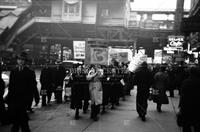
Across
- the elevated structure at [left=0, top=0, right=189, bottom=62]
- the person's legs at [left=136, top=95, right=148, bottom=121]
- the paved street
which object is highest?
the elevated structure at [left=0, top=0, right=189, bottom=62]

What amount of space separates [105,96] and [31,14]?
92.1 feet

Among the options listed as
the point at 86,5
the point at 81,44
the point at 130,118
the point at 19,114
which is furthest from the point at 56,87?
the point at 86,5

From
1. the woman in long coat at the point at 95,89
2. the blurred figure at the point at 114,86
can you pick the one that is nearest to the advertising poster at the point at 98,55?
the woman in long coat at the point at 95,89

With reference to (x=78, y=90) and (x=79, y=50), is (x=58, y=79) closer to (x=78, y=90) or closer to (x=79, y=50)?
(x=79, y=50)

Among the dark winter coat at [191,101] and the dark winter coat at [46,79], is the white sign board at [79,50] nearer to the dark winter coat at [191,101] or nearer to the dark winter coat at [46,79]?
the dark winter coat at [46,79]

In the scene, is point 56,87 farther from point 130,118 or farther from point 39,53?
point 39,53

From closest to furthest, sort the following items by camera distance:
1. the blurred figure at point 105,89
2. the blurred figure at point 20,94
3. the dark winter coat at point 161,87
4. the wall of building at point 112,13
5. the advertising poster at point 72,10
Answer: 1. the blurred figure at point 20,94
2. the blurred figure at point 105,89
3. the dark winter coat at point 161,87
4. the advertising poster at point 72,10
5. the wall of building at point 112,13

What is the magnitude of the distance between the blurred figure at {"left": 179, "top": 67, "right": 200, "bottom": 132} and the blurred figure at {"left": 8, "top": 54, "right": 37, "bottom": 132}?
9.97ft

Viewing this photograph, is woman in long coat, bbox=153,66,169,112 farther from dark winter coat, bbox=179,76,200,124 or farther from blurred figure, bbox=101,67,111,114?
dark winter coat, bbox=179,76,200,124

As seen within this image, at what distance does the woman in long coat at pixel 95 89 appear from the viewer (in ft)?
29.1

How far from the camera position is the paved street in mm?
7742

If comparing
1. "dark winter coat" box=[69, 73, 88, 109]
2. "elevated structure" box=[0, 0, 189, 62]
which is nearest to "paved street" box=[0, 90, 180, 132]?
"dark winter coat" box=[69, 73, 88, 109]

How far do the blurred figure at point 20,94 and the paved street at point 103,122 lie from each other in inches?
59.1

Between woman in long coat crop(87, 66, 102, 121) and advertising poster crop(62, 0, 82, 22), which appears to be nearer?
Answer: woman in long coat crop(87, 66, 102, 121)
